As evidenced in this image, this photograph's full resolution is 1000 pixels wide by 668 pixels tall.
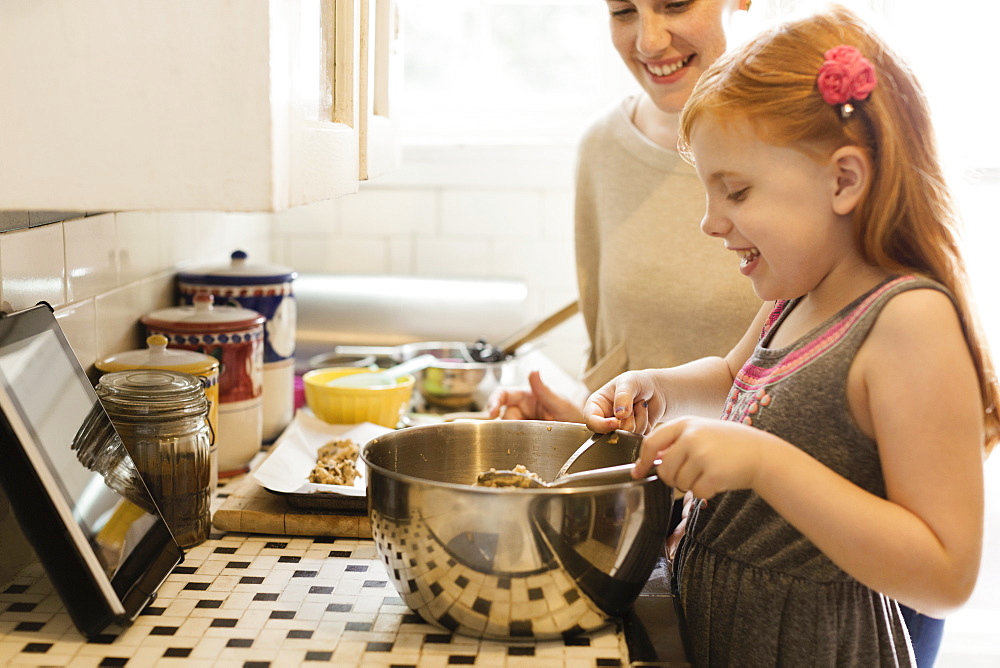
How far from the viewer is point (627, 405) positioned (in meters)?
1.08

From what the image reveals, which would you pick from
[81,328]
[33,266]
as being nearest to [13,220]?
[33,266]

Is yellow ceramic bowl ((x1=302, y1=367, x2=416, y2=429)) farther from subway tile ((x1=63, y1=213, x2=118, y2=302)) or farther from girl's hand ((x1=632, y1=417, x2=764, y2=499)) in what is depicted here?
girl's hand ((x1=632, y1=417, x2=764, y2=499))

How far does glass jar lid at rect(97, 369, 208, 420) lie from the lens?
1.02 m

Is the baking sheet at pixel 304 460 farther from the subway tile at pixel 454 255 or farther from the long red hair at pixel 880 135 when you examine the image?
the subway tile at pixel 454 255

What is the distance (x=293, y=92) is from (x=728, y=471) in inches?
18.3

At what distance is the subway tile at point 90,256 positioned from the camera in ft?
3.94

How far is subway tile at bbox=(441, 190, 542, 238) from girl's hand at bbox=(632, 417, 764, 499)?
1.72 m

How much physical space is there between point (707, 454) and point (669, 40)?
0.82 m

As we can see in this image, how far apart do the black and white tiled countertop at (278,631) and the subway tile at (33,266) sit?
29 centimetres

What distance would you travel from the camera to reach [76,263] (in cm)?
122

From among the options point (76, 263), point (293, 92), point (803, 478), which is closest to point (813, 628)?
point (803, 478)

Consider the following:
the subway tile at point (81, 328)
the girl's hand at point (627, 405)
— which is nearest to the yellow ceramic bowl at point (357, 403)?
the subway tile at point (81, 328)

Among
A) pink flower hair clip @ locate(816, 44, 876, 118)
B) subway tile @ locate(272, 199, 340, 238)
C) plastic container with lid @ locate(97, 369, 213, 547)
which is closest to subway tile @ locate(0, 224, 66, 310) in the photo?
plastic container with lid @ locate(97, 369, 213, 547)

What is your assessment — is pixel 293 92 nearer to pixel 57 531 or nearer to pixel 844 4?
pixel 57 531
